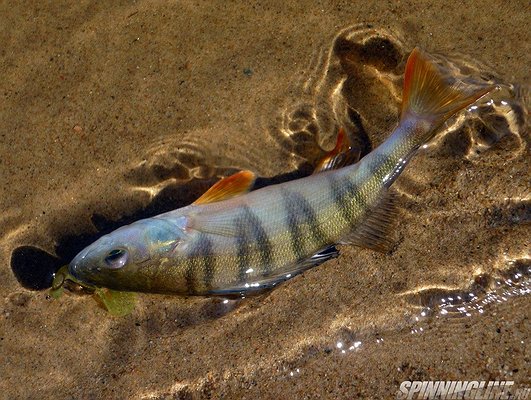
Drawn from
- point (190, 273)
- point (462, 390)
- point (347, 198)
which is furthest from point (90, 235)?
point (462, 390)

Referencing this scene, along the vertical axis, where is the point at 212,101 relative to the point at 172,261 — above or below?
above

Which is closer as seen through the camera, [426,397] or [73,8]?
[426,397]

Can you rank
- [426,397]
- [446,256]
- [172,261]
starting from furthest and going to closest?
[446,256], [426,397], [172,261]

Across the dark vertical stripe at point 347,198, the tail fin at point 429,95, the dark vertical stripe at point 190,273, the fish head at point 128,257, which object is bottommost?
the dark vertical stripe at point 190,273

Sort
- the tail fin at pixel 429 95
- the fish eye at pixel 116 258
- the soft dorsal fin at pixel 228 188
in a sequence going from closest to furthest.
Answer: the fish eye at pixel 116 258 < the tail fin at pixel 429 95 < the soft dorsal fin at pixel 228 188

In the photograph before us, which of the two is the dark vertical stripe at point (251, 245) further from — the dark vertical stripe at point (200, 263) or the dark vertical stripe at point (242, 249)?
the dark vertical stripe at point (200, 263)

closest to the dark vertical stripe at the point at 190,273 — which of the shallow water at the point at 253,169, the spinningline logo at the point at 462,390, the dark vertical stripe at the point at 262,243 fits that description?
the dark vertical stripe at the point at 262,243

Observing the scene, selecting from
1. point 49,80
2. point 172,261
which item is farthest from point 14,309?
point 49,80

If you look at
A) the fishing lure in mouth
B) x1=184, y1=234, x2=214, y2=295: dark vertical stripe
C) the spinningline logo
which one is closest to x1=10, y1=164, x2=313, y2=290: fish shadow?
the fishing lure in mouth

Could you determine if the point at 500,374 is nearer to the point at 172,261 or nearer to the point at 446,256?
the point at 446,256
